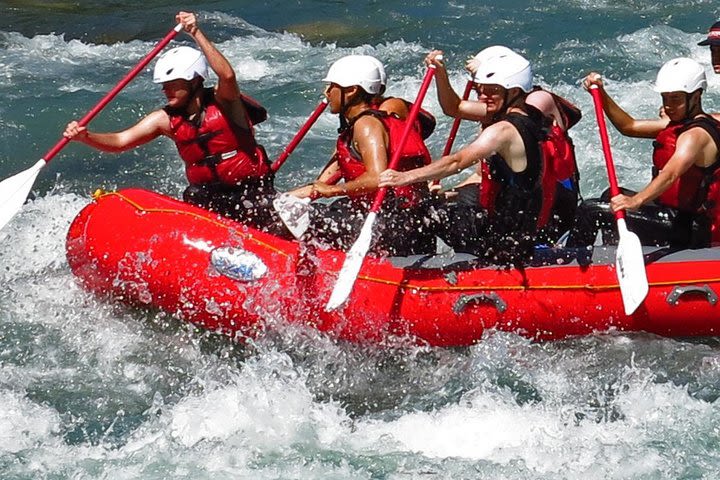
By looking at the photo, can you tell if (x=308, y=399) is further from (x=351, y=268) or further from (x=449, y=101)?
(x=449, y=101)

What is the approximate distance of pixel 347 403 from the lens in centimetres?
637

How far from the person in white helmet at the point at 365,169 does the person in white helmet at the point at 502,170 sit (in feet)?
0.89

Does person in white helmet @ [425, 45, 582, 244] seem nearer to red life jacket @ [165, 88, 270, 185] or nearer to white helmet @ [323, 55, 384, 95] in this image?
white helmet @ [323, 55, 384, 95]

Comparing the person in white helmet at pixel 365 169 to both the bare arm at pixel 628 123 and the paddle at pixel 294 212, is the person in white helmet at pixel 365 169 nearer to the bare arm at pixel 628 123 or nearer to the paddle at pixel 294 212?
the paddle at pixel 294 212

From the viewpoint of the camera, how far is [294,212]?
20.1 feet

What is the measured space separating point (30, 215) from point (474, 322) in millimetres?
3713

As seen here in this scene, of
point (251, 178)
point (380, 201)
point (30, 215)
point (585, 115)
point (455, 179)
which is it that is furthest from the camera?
point (585, 115)

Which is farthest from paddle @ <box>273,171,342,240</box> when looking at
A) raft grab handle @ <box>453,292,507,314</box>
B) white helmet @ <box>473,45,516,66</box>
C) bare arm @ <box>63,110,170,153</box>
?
white helmet @ <box>473,45,516,66</box>

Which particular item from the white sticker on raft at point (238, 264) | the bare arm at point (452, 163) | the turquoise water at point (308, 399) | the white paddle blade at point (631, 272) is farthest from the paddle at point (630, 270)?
the white sticker on raft at point (238, 264)

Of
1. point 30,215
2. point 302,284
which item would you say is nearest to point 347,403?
point 302,284

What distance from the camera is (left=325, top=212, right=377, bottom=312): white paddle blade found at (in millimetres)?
5809

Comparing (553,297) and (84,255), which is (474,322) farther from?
(84,255)

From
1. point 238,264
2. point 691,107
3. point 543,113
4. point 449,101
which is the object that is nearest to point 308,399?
point 238,264

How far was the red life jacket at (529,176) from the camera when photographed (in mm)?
5926
